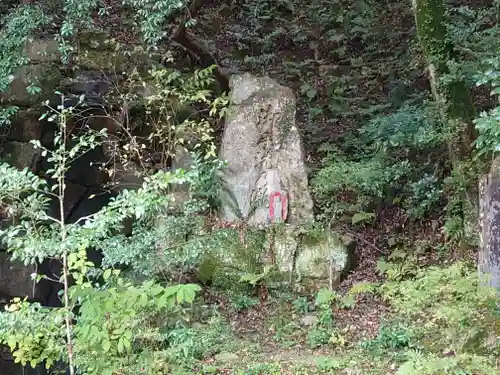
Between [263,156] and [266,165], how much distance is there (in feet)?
0.47

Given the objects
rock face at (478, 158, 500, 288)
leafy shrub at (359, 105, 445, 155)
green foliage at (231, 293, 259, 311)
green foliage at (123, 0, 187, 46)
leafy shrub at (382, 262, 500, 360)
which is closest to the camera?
leafy shrub at (382, 262, 500, 360)

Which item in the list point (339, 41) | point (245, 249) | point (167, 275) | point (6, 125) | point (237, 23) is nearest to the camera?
point (167, 275)

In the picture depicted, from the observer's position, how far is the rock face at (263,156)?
25.0 ft

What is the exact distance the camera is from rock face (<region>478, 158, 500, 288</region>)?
521 centimetres

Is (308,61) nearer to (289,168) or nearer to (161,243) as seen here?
(289,168)

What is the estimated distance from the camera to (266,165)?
778 centimetres

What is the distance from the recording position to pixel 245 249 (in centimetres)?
720

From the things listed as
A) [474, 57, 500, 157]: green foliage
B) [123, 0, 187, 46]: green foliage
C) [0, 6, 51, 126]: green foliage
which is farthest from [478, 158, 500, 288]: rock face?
[0, 6, 51, 126]: green foliage

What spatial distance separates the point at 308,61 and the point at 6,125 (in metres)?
6.28

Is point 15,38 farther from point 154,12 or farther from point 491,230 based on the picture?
point 491,230

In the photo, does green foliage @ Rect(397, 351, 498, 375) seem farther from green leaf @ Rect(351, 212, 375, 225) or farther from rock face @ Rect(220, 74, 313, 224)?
green leaf @ Rect(351, 212, 375, 225)

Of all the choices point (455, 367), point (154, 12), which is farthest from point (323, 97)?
point (455, 367)

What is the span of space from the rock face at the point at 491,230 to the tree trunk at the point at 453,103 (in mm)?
1158

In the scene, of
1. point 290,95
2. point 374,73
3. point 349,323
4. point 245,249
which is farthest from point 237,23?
point 349,323
